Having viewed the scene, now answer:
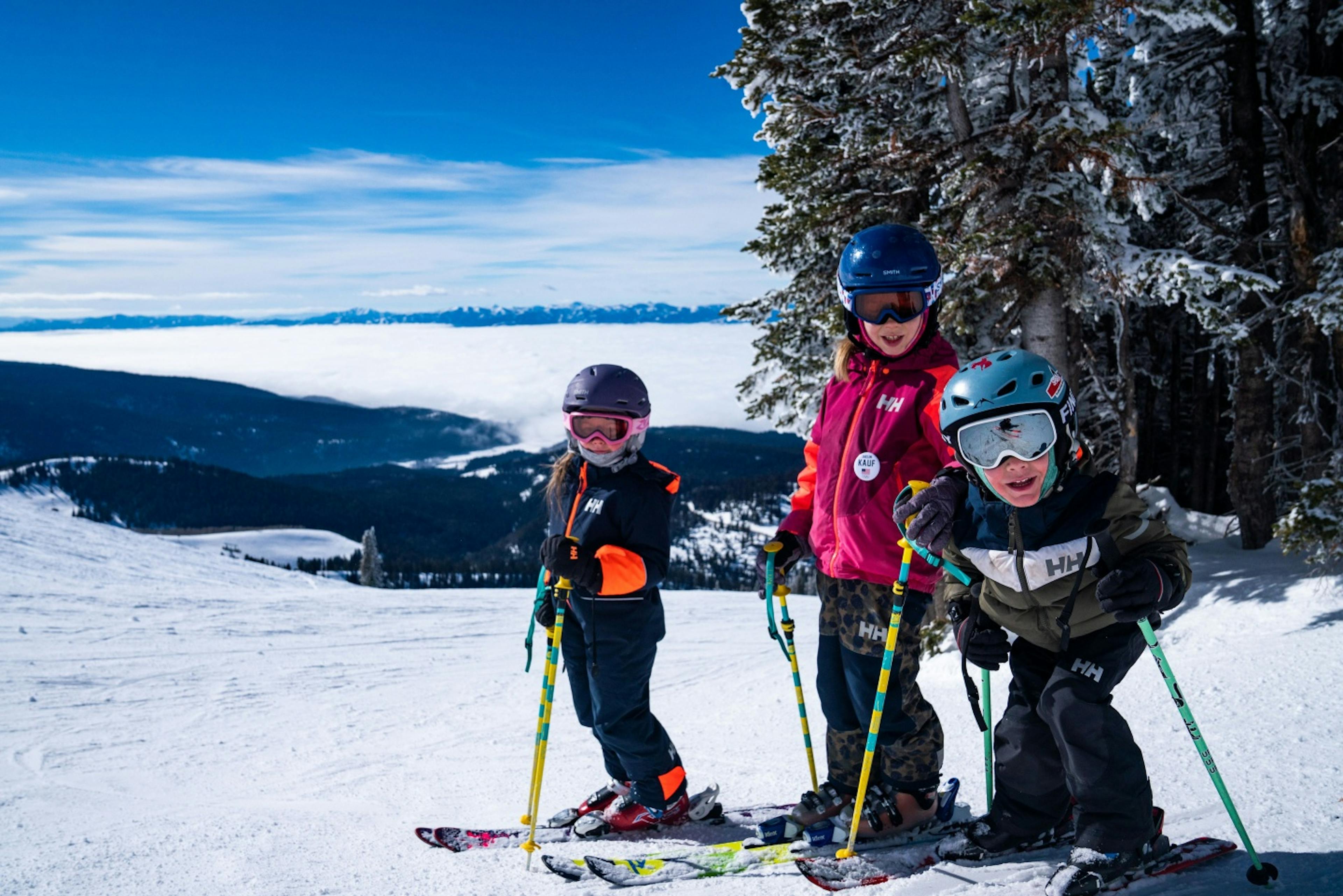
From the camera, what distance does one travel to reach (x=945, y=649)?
8352mm

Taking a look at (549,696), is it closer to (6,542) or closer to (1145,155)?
(1145,155)

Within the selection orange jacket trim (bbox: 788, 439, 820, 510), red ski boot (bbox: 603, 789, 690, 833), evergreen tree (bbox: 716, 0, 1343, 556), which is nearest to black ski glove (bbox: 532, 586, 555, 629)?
red ski boot (bbox: 603, 789, 690, 833)

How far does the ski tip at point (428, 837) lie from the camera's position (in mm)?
4164

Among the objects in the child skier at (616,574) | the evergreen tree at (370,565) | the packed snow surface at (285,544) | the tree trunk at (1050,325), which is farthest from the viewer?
the packed snow surface at (285,544)

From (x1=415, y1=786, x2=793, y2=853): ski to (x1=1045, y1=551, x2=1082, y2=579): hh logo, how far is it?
7.32 ft

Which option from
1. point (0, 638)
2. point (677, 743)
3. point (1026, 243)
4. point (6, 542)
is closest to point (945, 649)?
point (677, 743)

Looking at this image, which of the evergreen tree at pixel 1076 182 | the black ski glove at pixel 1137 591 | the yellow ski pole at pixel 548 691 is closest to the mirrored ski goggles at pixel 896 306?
the black ski glove at pixel 1137 591

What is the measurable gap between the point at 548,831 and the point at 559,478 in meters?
1.92

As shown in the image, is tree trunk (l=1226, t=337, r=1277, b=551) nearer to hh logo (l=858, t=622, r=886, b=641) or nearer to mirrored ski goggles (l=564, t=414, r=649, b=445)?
hh logo (l=858, t=622, r=886, b=641)

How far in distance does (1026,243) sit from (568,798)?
19.8 feet

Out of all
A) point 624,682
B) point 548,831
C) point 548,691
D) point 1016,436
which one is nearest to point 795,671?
point 624,682

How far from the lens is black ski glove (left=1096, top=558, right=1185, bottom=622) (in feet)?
8.52

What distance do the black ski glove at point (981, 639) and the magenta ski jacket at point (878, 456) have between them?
0.29m

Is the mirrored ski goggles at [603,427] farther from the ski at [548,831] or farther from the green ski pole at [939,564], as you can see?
the ski at [548,831]
